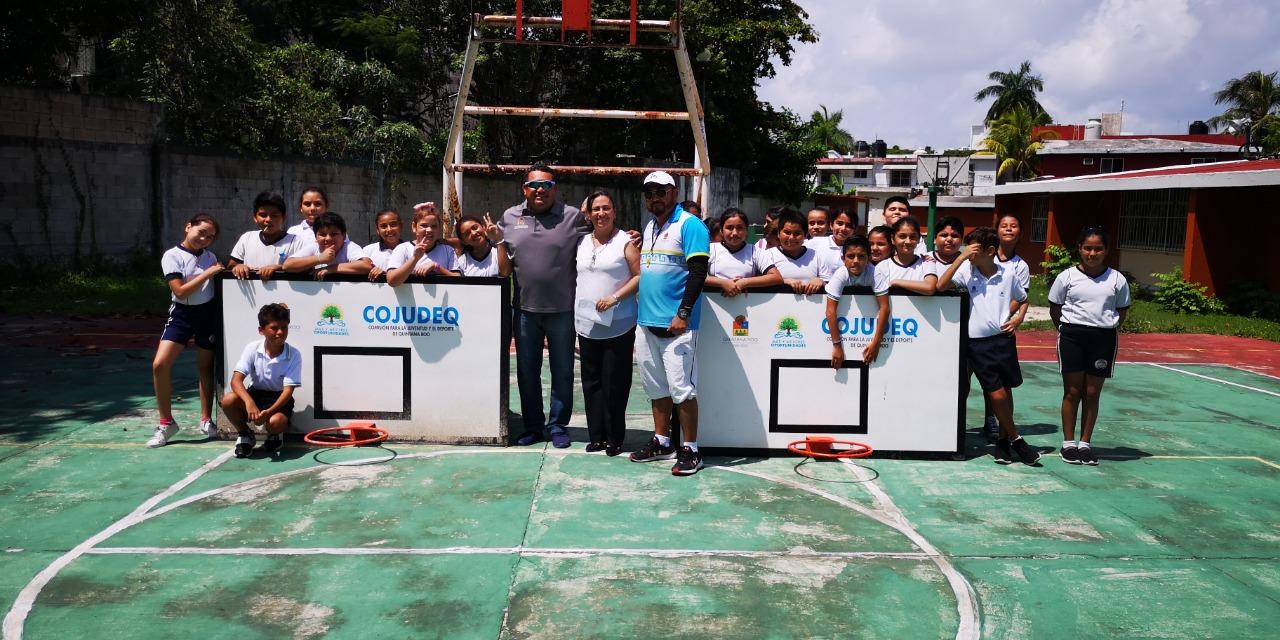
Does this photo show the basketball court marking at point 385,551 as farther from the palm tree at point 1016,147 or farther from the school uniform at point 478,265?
the palm tree at point 1016,147

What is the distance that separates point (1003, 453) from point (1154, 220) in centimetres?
1979

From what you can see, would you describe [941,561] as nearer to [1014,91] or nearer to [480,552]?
[480,552]

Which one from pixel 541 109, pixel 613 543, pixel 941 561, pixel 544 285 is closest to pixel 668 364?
pixel 544 285

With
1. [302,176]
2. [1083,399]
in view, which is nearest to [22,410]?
[1083,399]

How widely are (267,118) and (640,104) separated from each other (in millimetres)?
10906

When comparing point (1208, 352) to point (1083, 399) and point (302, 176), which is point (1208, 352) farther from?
point (302, 176)

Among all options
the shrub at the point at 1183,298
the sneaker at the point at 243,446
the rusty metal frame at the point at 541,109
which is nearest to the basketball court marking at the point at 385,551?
the sneaker at the point at 243,446

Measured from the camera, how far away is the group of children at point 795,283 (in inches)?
285

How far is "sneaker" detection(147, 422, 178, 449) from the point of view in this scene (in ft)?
24.1

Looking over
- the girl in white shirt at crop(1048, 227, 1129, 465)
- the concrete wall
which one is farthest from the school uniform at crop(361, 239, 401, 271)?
the concrete wall

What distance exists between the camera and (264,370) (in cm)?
724

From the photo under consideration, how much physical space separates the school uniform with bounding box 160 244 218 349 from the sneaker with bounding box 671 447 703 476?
360 centimetres

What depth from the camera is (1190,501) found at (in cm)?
655

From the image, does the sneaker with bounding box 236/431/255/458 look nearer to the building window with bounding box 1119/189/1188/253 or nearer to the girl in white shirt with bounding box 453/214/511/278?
the girl in white shirt with bounding box 453/214/511/278
